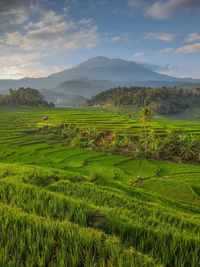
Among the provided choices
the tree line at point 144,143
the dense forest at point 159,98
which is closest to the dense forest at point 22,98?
the dense forest at point 159,98

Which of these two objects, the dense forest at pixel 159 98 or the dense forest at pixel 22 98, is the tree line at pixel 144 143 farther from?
the dense forest at pixel 159 98

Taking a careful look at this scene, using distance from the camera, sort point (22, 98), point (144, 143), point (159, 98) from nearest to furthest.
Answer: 1. point (144, 143)
2. point (22, 98)
3. point (159, 98)

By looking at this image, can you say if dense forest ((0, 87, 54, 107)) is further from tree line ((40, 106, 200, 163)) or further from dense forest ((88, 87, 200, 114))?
tree line ((40, 106, 200, 163))

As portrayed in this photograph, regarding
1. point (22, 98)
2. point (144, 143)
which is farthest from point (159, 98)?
point (144, 143)

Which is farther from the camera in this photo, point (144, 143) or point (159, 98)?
point (159, 98)

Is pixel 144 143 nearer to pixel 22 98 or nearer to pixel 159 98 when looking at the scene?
pixel 22 98

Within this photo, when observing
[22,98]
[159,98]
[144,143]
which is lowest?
[144,143]

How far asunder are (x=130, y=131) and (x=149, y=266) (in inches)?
2164

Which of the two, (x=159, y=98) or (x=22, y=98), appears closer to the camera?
(x=22, y=98)

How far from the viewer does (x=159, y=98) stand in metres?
134

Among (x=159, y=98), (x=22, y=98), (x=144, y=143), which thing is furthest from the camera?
(x=159, y=98)

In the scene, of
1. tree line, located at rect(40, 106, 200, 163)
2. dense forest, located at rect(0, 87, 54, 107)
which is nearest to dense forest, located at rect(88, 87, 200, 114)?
dense forest, located at rect(0, 87, 54, 107)

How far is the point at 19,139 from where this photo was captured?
52375mm

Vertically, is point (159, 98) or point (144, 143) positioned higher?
point (159, 98)
